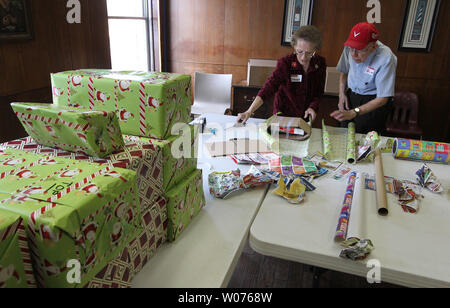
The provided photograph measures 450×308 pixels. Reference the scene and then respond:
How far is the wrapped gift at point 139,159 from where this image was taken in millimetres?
904

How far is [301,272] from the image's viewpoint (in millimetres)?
2002

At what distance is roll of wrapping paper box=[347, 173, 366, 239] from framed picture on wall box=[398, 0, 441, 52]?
303 cm

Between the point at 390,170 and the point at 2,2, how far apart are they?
2.69 meters

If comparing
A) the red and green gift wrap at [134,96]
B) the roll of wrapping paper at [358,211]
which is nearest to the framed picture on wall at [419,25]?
the roll of wrapping paper at [358,211]

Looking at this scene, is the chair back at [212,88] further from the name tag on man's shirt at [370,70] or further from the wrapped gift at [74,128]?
the wrapped gift at [74,128]

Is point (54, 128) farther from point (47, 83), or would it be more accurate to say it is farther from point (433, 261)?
point (47, 83)

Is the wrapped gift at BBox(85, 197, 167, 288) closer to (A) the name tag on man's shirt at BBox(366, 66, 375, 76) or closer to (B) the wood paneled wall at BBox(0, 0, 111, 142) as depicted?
(A) the name tag on man's shirt at BBox(366, 66, 375, 76)

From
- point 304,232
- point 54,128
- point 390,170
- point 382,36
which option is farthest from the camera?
point 382,36

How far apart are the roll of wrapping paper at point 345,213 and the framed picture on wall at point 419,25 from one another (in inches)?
120

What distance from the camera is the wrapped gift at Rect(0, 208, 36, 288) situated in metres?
0.57

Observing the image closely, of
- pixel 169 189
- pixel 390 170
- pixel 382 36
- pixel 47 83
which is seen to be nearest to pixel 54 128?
pixel 169 189

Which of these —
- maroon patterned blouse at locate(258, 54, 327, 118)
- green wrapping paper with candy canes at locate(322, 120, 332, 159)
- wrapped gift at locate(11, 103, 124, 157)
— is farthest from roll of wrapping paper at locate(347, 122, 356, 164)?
wrapped gift at locate(11, 103, 124, 157)

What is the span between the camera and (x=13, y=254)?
1.94ft

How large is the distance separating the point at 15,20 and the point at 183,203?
2.17 m
